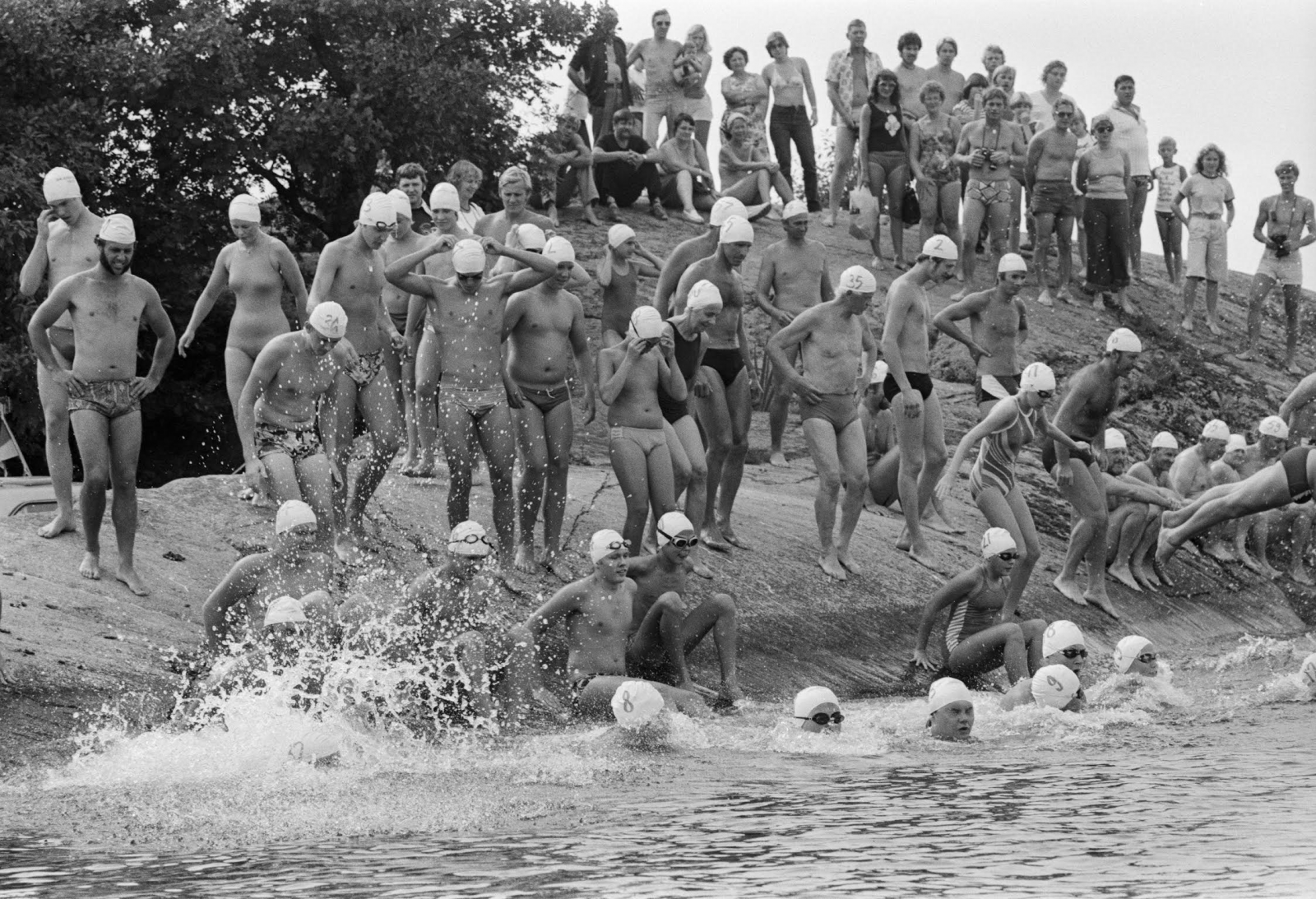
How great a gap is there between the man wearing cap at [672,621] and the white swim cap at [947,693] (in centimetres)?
133

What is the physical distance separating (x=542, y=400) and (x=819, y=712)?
3246mm

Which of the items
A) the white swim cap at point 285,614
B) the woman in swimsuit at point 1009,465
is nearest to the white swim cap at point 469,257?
the white swim cap at point 285,614

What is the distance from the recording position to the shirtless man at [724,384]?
15.2 meters

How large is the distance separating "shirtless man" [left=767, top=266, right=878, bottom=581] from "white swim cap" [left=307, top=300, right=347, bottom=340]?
370 centimetres

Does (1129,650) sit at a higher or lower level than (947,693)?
lower

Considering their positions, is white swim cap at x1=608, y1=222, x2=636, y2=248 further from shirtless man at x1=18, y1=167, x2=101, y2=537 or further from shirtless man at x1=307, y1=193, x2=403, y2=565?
shirtless man at x1=18, y1=167, x2=101, y2=537

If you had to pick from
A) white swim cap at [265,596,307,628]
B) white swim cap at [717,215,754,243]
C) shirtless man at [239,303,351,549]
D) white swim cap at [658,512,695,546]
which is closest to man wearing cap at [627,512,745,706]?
white swim cap at [658,512,695,546]

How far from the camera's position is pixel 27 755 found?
10.6 meters

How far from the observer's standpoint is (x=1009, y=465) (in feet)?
50.9

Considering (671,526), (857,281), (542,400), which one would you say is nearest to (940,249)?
(857,281)

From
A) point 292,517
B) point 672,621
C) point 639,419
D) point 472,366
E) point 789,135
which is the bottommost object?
point 672,621

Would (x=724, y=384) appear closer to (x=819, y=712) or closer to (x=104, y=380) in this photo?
(x=819, y=712)

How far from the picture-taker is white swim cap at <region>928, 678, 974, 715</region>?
40.5 feet

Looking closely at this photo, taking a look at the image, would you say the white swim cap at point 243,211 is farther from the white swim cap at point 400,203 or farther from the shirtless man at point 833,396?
the shirtless man at point 833,396
